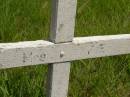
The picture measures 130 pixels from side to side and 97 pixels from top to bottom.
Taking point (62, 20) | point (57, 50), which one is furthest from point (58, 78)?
point (62, 20)

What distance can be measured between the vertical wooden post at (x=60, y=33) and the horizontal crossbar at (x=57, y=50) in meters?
0.03

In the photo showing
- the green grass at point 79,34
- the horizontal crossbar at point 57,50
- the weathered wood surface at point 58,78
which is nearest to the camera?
the horizontal crossbar at point 57,50

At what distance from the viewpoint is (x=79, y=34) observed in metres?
2.73

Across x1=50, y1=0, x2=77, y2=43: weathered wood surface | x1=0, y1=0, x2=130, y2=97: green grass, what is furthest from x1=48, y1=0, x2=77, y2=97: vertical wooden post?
x1=0, y1=0, x2=130, y2=97: green grass

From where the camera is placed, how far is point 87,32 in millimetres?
2746

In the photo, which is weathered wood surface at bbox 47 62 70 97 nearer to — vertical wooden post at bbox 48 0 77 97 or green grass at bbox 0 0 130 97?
vertical wooden post at bbox 48 0 77 97

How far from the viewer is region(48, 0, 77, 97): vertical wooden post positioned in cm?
197

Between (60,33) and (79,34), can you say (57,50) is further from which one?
(79,34)

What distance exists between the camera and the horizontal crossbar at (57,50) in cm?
195

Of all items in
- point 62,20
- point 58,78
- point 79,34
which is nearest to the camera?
point 62,20

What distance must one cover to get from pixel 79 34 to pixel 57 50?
0.72 metres

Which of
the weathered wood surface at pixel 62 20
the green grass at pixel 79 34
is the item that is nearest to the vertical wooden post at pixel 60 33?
the weathered wood surface at pixel 62 20

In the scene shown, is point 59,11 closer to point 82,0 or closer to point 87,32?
point 87,32

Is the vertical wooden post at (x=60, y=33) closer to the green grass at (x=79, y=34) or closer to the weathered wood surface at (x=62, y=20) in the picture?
the weathered wood surface at (x=62, y=20)
